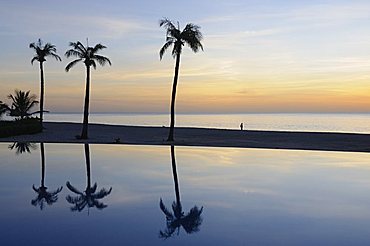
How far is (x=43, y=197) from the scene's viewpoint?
10.5 meters

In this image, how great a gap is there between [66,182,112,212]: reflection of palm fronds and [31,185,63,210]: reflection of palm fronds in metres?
0.35

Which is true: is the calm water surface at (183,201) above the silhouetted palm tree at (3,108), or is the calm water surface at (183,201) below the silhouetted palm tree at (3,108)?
below

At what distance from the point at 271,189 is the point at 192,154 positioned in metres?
9.27

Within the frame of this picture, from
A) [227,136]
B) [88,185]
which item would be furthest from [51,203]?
[227,136]

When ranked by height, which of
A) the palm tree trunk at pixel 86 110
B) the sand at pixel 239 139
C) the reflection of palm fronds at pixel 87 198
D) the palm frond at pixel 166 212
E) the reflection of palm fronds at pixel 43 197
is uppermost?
the palm tree trunk at pixel 86 110

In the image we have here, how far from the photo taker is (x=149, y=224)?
8.11m

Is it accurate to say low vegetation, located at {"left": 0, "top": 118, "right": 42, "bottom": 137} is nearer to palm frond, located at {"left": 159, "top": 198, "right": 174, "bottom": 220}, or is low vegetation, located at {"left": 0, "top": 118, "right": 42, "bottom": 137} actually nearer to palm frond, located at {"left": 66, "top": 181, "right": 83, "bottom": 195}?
palm frond, located at {"left": 66, "top": 181, "right": 83, "bottom": 195}

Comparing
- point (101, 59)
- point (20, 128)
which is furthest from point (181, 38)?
point (20, 128)

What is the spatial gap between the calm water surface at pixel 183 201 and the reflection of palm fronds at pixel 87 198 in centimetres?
2

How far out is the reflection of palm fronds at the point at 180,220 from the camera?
772 cm

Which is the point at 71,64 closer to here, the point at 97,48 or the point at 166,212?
the point at 97,48

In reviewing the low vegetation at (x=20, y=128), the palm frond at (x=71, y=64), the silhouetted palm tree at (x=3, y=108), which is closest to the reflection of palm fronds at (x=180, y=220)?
the palm frond at (x=71, y=64)

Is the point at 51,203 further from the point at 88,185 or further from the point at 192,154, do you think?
the point at 192,154

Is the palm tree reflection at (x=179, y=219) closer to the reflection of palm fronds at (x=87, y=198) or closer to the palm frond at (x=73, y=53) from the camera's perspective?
the reflection of palm fronds at (x=87, y=198)
